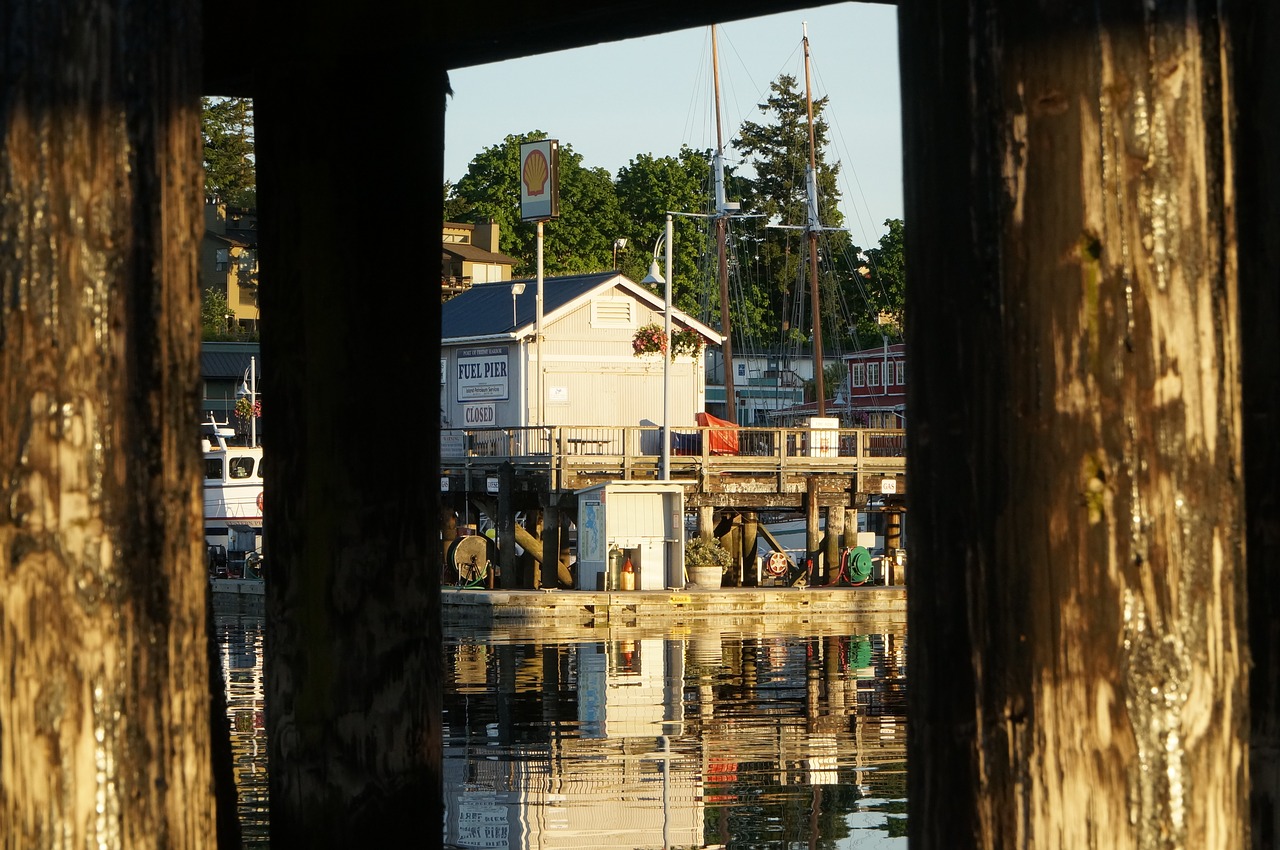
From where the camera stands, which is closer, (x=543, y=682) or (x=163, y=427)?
(x=163, y=427)

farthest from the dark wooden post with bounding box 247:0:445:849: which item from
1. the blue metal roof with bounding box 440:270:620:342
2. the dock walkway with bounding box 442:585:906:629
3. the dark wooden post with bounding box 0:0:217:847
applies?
the blue metal roof with bounding box 440:270:620:342

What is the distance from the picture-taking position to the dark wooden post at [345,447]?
21.4ft

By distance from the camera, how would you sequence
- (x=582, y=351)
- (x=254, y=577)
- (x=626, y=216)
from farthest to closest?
(x=626, y=216) → (x=582, y=351) → (x=254, y=577)

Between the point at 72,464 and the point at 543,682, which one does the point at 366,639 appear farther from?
the point at 543,682

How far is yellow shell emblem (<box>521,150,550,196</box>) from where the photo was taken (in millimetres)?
46938

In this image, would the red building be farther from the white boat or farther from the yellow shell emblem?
the white boat

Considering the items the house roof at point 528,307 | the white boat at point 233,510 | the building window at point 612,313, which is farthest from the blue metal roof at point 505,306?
the white boat at point 233,510

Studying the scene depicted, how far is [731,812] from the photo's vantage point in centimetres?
1455

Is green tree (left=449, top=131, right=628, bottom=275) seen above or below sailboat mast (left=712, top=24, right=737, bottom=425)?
above

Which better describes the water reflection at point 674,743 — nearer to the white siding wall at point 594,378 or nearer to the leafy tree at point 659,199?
the white siding wall at point 594,378

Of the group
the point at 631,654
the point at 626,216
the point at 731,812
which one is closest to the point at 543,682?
the point at 631,654

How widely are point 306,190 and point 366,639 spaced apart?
169cm

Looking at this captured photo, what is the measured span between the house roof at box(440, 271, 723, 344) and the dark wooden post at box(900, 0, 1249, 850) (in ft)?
147

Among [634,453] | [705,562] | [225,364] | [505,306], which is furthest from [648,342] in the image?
[225,364]
